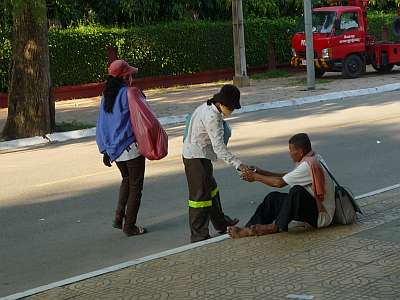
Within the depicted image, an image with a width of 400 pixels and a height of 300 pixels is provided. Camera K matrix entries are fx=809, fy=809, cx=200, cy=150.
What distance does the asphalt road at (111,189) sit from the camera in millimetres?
7348

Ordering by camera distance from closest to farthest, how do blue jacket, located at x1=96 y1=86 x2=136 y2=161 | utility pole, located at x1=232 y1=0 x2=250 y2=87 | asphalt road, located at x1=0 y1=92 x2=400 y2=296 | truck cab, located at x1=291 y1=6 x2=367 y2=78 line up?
asphalt road, located at x1=0 y1=92 x2=400 y2=296, blue jacket, located at x1=96 y1=86 x2=136 y2=161, utility pole, located at x1=232 y1=0 x2=250 y2=87, truck cab, located at x1=291 y1=6 x2=367 y2=78

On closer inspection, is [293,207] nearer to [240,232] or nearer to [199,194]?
[240,232]

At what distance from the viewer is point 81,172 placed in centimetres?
1199

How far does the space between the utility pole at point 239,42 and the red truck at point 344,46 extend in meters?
2.72

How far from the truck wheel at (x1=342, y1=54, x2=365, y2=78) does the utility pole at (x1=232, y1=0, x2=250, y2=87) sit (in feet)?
12.3

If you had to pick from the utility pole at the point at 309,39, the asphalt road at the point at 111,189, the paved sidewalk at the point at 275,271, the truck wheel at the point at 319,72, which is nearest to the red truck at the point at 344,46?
the truck wheel at the point at 319,72

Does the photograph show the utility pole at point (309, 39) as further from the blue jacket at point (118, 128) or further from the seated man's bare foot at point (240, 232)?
the seated man's bare foot at point (240, 232)

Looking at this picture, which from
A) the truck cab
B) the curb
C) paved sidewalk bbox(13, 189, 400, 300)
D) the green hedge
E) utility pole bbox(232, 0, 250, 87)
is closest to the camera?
paved sidewalk bbox(13, 189, 400, 300)

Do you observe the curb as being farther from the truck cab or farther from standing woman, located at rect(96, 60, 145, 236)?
standing woman, located at rect(96, 60, 145, 236)

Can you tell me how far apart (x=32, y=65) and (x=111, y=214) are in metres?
8.82

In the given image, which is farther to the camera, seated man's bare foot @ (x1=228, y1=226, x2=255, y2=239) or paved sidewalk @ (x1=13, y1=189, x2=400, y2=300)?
seated man's bare foot @ (x1=228, y1=226, x2=255, y2=239)

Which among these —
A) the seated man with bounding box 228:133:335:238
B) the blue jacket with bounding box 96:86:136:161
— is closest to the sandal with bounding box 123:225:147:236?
the blue jacket with bounding box 96:86:136:161

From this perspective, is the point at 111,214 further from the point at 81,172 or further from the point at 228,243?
the point at 81,172

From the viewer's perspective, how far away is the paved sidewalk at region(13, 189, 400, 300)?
213 inches
